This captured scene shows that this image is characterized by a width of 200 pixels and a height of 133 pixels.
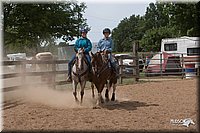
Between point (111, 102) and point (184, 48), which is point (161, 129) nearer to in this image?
point (111, 102)

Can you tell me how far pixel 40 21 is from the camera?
22.2 meters

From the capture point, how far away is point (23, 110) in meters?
8.16

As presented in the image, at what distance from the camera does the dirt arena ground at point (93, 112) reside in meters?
6.09

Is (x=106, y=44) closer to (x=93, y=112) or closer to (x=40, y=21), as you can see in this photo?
(x=93, y=112)

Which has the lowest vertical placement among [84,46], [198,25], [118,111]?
[118,111]

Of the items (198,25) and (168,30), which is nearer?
(198,25)

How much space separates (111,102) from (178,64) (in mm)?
11988

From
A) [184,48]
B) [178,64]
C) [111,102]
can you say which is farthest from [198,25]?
[111,102]

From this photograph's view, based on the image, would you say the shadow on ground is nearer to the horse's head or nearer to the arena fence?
the horse's head

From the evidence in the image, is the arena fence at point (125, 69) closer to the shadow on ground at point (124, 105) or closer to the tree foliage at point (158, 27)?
the shadow on ground at point (124, 105)

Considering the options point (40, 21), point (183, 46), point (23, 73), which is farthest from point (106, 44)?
point (183, 46)

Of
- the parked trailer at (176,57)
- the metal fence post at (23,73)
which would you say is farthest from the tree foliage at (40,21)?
the metal fence post at (23,73)

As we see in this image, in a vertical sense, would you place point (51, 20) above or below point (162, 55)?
above

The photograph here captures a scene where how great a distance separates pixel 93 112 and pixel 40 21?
15514 mm
